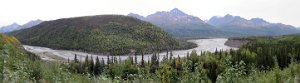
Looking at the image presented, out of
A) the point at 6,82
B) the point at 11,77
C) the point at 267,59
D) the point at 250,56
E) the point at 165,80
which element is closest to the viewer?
the point at 6,82

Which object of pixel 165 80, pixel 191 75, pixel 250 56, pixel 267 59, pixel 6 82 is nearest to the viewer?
pixel 6 82

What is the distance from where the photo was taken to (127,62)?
458 ft

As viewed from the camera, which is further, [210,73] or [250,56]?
[250,56]

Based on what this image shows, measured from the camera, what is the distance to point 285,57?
138 meters

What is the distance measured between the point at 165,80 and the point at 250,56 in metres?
134

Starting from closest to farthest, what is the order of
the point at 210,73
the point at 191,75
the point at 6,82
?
the point at 6,82 → the point at 191,75 → the point at 210,73

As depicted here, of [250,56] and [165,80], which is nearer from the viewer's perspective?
[165,80]

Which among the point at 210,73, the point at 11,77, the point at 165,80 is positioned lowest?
the point at 210,73

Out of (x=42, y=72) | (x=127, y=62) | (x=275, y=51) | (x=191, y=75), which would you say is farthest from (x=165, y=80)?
(x=275, y=51)

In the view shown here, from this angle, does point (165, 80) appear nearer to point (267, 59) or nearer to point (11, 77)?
point (11, 77)

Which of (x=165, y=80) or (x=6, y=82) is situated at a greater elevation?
(x=6, y=82)

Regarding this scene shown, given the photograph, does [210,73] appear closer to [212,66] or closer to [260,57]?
[212,66]

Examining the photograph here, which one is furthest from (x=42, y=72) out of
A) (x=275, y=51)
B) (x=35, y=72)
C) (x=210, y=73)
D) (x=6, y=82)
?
(x=275, y=51)

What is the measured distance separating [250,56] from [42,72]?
138 metres
